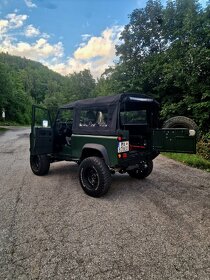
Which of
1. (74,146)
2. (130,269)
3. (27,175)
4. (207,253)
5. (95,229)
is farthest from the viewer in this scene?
(27,175)

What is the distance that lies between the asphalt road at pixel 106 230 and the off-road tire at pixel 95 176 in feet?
0.66

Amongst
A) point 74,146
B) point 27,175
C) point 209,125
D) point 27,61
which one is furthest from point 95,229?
point 27,61

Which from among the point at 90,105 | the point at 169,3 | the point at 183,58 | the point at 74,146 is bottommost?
the point at 74,146

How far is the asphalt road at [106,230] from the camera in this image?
276cm

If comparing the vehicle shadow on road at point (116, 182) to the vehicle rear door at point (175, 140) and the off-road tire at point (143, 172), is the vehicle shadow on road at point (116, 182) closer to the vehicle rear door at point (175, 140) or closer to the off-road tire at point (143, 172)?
the off-road tire at point (143, 172)

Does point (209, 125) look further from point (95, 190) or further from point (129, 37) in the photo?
point (129, 37)

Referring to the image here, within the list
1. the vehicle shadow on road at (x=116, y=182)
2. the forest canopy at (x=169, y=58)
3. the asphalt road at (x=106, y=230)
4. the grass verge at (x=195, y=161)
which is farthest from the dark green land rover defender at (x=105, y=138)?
the grass verge at (x=195, y=161)

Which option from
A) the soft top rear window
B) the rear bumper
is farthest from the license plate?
the soft top rear window

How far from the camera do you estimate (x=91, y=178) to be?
536cm

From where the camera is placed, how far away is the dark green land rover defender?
5.01 meters

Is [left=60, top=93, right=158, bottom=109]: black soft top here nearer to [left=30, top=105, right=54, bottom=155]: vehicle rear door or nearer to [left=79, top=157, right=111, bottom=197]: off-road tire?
[left=30, top=105, right=54, bottom=155]: vehicle rear door

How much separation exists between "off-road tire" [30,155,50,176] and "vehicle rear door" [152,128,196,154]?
3.11 metres

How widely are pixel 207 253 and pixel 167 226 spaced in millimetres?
797

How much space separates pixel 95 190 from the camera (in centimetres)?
509
